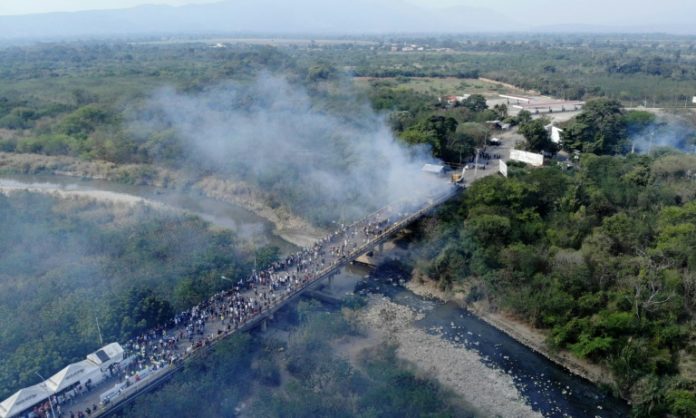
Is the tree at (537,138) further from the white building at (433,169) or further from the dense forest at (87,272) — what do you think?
the dense forest at (87,272)

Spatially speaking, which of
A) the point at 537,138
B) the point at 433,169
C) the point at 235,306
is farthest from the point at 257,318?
the point at 537,138

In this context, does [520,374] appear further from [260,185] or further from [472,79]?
[472,79]

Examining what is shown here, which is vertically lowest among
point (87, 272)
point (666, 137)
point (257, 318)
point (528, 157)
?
point (257, 318)

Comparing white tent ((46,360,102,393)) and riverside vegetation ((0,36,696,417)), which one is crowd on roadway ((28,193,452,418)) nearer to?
white tent ((46,360,102,393))

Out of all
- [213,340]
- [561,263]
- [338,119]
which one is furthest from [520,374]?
[338,119]

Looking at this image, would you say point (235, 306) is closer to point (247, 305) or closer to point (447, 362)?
point (247, 305)
